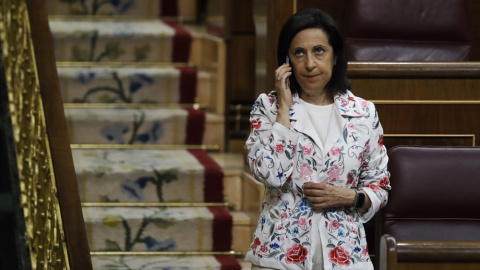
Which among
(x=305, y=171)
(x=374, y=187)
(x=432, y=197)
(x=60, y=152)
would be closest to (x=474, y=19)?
(x=432, y=197)

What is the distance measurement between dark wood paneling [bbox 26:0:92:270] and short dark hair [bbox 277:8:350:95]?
63cm

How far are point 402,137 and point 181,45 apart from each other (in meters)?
1.98

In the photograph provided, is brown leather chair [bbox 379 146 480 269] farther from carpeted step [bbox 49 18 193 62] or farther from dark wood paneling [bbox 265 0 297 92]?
carpeted step [bbox 49 18 193 62]

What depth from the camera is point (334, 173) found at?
2459 mm

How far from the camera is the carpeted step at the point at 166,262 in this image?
12.1ft

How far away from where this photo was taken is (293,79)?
100 inches

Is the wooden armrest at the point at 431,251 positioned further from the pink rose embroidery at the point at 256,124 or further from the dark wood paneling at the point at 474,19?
the dark wood paneling at the point at 474,19

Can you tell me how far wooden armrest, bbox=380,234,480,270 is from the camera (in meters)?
2.41

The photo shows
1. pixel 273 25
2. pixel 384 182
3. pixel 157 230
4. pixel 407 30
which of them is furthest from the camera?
pixel 157 230

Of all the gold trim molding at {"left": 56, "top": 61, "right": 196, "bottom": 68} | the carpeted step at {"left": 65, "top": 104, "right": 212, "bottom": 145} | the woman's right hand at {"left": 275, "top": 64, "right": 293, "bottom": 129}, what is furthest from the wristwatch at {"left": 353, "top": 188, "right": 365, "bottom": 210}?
the gold trim molding at {"left": 56, "top": 61, "right": 196, "bottom": 68}

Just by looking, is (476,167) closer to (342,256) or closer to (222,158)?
(342,256)

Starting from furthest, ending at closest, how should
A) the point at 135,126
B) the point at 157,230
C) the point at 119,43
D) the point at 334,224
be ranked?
1. the point at 119,43
2. the point at 135,126
3. the point at 157,230
4. the point at 334,224

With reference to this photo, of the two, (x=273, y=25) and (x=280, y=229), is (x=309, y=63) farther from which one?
(x=273, y=25)

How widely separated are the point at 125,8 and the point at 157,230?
1.75 metres
